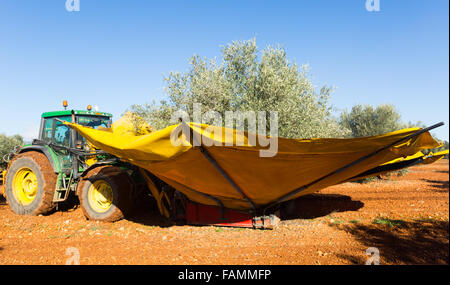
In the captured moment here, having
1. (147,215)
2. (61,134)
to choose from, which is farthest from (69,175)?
(147,215)

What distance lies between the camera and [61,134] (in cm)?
785

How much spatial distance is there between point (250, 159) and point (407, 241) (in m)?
3.08

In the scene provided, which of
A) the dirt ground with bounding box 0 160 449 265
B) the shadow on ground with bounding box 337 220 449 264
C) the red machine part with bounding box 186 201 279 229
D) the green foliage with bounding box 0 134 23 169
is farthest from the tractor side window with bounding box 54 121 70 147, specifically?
the green foliage with bounding box 0 134 23 169

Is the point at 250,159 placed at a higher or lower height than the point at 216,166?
higher

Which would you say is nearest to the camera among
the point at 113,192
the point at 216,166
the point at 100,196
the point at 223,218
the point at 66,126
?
the point at 216,166

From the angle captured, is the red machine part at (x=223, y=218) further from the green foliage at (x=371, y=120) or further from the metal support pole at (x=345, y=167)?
the green foliage at (x=371, y=120)

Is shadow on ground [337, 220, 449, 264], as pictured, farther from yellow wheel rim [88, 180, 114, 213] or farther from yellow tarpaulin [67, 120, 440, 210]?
yellow wheel rim [88, 180, 114, 213]

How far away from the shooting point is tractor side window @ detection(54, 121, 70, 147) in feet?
25.6

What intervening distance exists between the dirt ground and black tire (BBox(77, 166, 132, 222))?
0.21 metres

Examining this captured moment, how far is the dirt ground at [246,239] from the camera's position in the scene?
13.9ft

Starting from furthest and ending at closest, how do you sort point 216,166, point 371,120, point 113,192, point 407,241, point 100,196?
point 371,120 → point 100,196 → point 113,192 → point 407,241 → point 216,166

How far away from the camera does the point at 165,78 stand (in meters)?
10.0

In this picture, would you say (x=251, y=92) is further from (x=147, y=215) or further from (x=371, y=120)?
(x=371, y=120)

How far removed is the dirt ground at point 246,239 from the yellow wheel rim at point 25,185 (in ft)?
1.86
